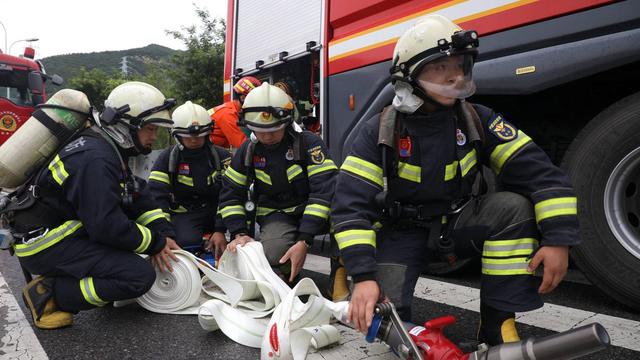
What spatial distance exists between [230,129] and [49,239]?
2.30 m

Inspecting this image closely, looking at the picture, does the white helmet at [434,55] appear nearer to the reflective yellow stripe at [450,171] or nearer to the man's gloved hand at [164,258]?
the reflective yellow stripe at [450,171]

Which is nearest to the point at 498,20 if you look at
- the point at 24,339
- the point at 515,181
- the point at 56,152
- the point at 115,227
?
the point at 515,181

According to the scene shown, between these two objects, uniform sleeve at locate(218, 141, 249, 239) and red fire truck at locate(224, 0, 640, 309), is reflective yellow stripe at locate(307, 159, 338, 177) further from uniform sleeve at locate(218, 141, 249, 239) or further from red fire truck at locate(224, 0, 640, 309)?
red fire truck at locate(224, 0, 640, 309)

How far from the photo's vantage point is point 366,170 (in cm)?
171

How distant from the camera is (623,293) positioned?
2.07 meters

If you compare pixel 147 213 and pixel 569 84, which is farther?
pixel 147 213

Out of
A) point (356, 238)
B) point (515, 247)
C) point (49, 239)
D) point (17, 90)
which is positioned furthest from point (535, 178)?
point (17, 90)

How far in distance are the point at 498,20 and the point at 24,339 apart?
264 centimetres

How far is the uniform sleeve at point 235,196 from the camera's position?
9.23 feet

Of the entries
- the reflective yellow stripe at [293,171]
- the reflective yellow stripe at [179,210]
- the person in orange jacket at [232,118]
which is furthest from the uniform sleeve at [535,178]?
the person in orange jacket at [232,118]

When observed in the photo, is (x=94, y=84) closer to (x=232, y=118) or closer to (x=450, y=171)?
(x=232, y=118)

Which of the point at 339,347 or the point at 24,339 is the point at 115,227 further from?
the point at 339,347

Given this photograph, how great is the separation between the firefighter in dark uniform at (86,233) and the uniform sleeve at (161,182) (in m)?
1.06

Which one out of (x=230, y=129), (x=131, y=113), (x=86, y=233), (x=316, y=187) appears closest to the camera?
(x=86, y=233)
